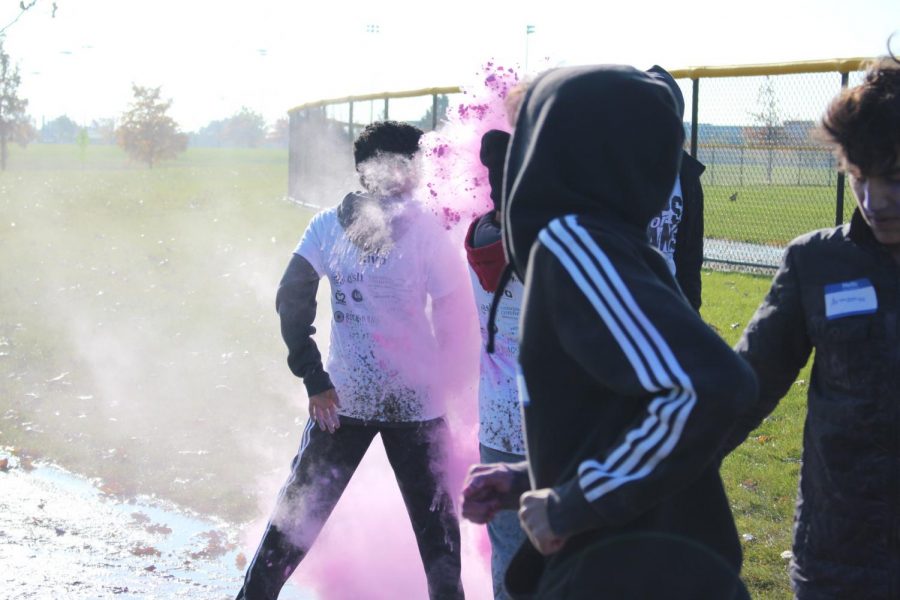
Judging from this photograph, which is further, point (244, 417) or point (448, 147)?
point (244, 417)

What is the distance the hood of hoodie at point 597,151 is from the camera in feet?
6.30

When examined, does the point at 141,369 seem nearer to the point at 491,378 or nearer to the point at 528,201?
the point at 491,378

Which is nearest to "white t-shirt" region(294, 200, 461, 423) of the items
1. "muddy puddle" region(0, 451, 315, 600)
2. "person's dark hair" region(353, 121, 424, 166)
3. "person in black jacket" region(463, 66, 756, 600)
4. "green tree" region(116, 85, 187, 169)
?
"person's dark hair" region(353, 121, 424, 166)

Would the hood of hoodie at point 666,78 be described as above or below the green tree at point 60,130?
below

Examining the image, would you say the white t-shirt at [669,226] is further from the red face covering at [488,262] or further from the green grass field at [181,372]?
the green grass field at [181,372]

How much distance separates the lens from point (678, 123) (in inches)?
79.7

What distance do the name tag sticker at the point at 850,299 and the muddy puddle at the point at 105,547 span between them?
10.3 feet

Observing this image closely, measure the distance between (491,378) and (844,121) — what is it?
1.54 m

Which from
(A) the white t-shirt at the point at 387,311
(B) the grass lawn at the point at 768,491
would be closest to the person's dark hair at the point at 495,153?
(A) the white t-shirt at the point at 387,311

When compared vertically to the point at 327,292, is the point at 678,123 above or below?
above

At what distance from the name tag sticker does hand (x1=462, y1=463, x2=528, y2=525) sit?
2.91ft

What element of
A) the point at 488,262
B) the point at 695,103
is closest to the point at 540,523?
the point at 488,262

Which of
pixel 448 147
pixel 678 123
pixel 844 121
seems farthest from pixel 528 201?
pixel 448 147

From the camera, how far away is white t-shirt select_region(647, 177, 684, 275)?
3.88 m
